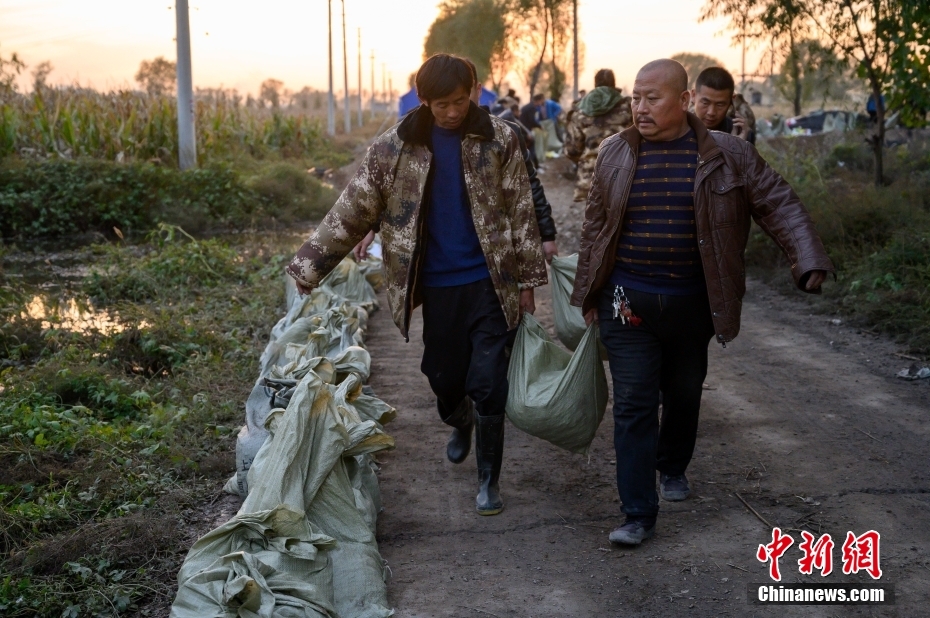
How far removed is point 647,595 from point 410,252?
166cm

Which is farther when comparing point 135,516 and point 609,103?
point 609,103

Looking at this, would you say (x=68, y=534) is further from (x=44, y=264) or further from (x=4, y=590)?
(x=44, y=264)

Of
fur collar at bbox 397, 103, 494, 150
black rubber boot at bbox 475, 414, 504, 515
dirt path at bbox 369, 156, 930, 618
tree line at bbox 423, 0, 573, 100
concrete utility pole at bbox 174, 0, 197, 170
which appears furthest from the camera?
tree line at bbox 423, 0, 573, 100

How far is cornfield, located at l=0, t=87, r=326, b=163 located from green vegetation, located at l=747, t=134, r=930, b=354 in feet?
34.9

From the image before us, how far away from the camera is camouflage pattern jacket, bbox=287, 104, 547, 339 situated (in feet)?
13.4

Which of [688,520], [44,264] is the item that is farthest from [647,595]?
[44,264]

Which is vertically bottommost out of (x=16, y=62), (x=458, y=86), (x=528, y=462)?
(x=528, y=462)

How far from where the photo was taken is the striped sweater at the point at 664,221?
3730mm

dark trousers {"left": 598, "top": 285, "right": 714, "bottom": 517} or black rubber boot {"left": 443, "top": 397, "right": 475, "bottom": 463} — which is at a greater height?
dark trousers {"left": 598, "top": 285, "right": 714, "bottom": 517}

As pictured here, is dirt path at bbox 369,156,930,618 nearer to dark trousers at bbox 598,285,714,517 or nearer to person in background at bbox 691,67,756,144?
dark trousers at bbox 598,285,714,517

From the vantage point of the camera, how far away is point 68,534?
3947mm

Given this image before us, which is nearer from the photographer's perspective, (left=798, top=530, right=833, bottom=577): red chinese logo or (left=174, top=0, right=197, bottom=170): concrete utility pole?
(left=798, top=530, right=833, bottom=577): red chinese logo

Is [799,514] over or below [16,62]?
below

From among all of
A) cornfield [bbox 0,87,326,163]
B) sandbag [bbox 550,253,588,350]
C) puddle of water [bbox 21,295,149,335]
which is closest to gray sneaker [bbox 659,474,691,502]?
sandbag [bbox 550,253,588,350]
